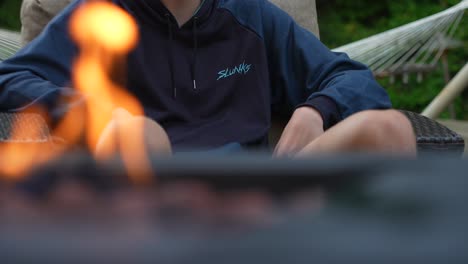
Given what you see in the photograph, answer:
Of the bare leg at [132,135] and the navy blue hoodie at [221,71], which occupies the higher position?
the bare leg at [132,135]

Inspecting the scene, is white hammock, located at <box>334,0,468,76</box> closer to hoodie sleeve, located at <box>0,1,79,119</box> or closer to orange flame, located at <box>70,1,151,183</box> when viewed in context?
orange flame, located at <box>70,1,151,183</box>

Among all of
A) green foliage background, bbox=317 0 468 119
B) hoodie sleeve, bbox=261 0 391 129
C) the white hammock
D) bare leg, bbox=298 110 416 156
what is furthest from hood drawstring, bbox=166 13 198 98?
green foliage background, bbox=317 0 468 119

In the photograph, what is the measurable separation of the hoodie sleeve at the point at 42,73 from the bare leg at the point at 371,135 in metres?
0.44

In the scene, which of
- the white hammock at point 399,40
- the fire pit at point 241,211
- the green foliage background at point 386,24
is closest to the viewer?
the fire pit at point 241,211

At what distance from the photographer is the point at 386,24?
596 cm

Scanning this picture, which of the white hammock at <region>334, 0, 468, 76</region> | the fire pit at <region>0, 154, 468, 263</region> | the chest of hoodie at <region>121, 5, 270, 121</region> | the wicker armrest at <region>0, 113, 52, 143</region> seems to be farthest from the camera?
the white hammock at <region>334, 0, 468, 76</region>

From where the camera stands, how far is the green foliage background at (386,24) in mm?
5574

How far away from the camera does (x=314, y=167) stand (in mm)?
391

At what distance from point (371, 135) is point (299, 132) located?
27cm

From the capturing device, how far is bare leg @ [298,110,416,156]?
1190mm

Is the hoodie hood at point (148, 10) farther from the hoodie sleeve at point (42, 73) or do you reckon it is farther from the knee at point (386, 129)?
the knee at point (386, 129)

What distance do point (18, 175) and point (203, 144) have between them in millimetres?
1148

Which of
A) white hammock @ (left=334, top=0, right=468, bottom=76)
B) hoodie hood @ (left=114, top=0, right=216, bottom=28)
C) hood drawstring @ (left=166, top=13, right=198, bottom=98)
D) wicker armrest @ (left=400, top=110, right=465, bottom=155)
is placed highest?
hoodie hood @ (left=114, top=0, right=216, bottom=28)

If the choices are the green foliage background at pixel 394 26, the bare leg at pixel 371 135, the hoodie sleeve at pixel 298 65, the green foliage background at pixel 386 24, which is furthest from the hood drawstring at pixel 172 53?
the green foliage background at pixel 394 26
